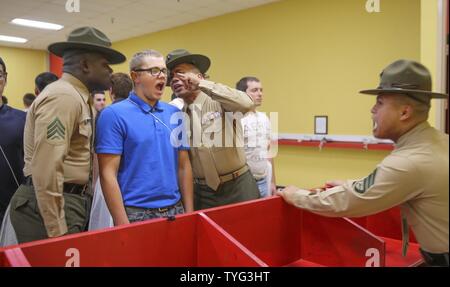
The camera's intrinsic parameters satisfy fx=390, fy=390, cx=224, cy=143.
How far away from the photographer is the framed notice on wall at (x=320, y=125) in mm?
4941

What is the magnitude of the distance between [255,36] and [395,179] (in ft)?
16.2

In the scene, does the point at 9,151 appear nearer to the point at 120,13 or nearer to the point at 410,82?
the point at 410,82

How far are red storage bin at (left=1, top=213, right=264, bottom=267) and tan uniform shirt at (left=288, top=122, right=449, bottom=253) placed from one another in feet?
1.44

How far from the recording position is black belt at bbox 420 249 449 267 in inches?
40.8

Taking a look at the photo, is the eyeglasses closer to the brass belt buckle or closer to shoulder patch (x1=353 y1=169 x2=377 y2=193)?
the brass belt buckle

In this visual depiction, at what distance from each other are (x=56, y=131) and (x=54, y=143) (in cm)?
5

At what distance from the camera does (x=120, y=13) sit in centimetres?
627

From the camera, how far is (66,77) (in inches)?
65.4

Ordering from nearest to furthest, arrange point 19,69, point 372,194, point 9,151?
point 372,194, point 9,151, point 19,69

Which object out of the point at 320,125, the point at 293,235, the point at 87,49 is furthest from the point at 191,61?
the point at 320,125

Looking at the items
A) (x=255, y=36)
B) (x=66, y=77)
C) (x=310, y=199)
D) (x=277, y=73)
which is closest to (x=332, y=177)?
(x=277, y=73)

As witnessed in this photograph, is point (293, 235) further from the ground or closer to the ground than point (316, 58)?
closer to the ground

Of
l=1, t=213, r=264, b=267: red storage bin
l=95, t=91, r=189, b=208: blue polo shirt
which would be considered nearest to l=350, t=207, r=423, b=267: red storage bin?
l=1, t=213, r=264, b=267: red storage bin

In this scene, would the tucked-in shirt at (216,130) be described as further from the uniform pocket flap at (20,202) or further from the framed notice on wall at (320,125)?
the framed notice on wall at (320,125)
